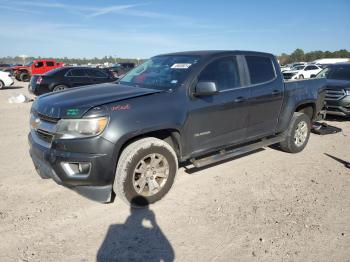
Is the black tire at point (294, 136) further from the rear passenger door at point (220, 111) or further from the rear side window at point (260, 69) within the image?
the rear passenger door at point (220, 111)

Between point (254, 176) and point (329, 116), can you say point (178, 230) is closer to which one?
point (254, 176)

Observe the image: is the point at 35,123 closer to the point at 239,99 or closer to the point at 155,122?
the point at 155,122

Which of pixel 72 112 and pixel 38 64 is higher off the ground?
pixel 72 112

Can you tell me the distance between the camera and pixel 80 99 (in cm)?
369

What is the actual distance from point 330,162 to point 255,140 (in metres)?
1.47

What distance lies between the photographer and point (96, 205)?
3881 mm

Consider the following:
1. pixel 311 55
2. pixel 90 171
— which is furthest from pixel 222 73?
pixel 311 55

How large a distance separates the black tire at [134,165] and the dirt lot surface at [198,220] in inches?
5.7

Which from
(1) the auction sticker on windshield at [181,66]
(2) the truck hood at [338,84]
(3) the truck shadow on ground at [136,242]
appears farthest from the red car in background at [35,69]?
(3) the truck shadow on ground at [136,242]

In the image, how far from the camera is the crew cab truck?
3.41 metres

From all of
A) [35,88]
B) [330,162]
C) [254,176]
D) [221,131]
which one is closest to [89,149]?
[221,131]

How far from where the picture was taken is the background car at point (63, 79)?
530 inches

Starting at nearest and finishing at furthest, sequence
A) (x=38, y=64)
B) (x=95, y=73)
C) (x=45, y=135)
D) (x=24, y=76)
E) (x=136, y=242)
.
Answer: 1. (x=136, y=242)
2. (x=45, y=135)
3. (x=95, y=73)
4. (x=38, y=64)
5. (x=24, y=76)

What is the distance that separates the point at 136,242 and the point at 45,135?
63.6 inches
